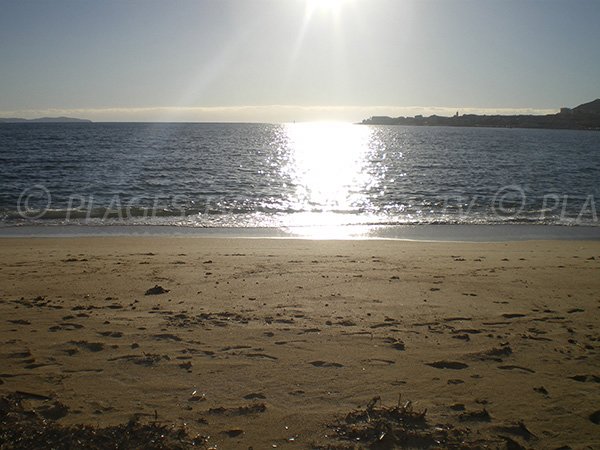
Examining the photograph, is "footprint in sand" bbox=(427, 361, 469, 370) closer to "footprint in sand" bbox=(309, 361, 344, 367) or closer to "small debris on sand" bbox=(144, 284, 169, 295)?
"footprint in sand" bbox=(309, 361, 344, 367)

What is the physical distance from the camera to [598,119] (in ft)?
474

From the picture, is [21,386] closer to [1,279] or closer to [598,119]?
[1,279]

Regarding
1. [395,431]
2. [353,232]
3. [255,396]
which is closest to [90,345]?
[255,396]

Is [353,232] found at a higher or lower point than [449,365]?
lower

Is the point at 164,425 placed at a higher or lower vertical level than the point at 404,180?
higher

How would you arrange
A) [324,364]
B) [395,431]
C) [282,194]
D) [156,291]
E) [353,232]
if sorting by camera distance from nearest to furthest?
[395,431], [324,364], [156,291], [353,232], [282,194]

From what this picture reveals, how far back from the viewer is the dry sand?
3.81 metres

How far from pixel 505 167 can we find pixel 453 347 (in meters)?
38.1

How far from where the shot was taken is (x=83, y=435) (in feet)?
11.1

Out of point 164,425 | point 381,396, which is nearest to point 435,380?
point 381,396

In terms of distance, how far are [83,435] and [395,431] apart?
7.12ft

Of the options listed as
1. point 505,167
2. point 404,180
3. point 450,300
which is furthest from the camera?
point 505,167

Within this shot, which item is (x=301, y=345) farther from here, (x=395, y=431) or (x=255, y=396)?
(x=395, y=431)

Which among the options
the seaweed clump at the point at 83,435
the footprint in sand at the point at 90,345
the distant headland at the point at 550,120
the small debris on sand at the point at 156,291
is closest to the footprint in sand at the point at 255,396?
the seaweed clump at the point at 83,435
